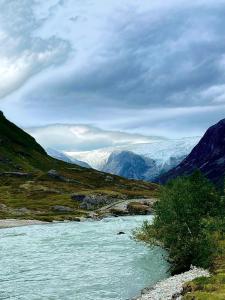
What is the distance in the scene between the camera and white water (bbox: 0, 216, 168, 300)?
60344 mm

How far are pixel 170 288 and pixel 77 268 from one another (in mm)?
24494

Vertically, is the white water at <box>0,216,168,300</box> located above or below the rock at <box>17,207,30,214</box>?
below

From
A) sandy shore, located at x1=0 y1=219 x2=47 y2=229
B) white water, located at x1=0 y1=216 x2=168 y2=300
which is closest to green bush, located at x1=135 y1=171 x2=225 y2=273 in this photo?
white water, located at x1=0 y1=216 x2=168 y2=300

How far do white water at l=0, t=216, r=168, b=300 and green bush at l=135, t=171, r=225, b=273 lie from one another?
4.21 metres

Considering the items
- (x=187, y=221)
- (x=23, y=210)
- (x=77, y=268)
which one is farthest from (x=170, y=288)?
(x=23, y=210)

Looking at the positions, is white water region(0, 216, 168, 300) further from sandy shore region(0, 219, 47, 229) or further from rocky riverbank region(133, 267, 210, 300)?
sandy shore region(0, 219, 47, 229)

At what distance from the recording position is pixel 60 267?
78250 millimetres

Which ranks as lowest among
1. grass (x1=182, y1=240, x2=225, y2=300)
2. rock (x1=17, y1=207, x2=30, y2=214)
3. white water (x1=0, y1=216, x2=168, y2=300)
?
white water (x1=0, y1=216, x2=168, y2=300)

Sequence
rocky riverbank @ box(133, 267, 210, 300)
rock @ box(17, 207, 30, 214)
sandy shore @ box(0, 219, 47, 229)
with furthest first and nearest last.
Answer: rock @ box(17, 207, 30, 214) → sandy shore @ box(0, 219, 47, 229) → rocky riverbank @ box(133, 267, 210, 300)

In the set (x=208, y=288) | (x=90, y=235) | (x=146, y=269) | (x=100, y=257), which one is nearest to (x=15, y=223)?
(x=90, y=235)

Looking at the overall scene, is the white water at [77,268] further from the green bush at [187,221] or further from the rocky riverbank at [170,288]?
the green bush at [187,221]

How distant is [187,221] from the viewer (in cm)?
7331

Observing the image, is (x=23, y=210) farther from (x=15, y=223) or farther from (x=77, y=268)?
(x=77, y=268)

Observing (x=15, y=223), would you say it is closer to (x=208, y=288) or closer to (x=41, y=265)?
(x=41, y=265)
